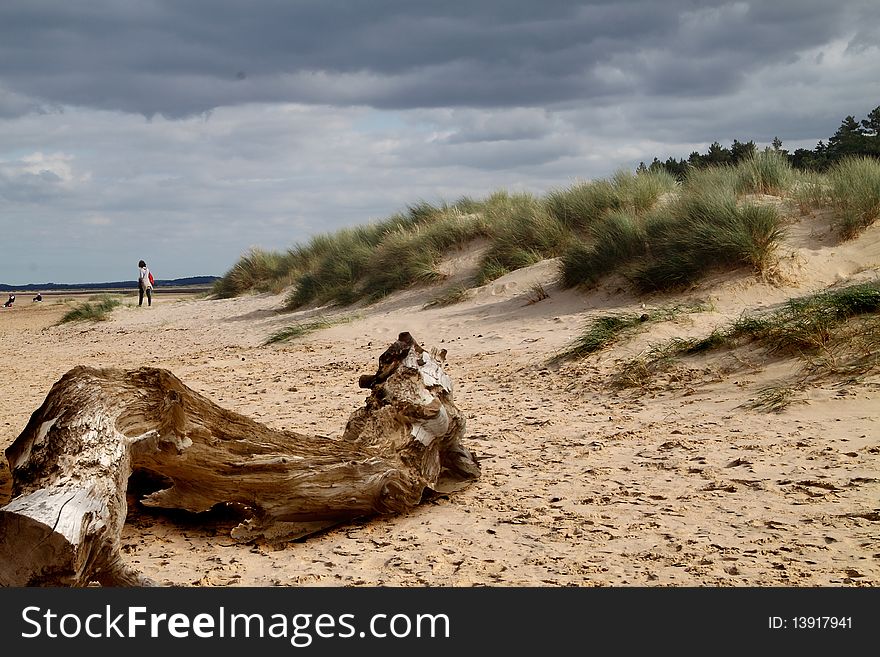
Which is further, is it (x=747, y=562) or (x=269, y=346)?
(x=269, y=346)

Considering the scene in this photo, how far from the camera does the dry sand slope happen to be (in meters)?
4.19

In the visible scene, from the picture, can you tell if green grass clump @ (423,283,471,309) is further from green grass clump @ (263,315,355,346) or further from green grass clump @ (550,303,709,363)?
green grass clump @ (550,303,709,363)

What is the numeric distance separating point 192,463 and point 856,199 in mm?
10263

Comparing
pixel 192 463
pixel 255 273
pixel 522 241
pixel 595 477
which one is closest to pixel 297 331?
pixel 522 241

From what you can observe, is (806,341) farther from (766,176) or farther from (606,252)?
(766,176)

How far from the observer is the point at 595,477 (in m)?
5.59

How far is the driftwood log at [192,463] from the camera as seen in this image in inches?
137

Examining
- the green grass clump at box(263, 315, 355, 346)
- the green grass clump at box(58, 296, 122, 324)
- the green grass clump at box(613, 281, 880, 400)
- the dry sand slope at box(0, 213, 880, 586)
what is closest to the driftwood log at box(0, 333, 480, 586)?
the dry sand slope at box(0, 213, 880, 586)

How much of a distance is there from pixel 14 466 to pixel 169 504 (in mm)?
970

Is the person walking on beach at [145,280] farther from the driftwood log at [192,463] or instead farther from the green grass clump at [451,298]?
the driftwood log at [192,463]

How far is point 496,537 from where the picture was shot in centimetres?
467
